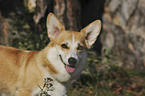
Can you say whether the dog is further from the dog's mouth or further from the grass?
the grass

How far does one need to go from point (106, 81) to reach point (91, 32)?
181 centimetres

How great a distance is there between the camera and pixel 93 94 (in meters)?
4.04

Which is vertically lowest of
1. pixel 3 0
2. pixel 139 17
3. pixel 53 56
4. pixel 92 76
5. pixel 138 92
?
pixel 138 92

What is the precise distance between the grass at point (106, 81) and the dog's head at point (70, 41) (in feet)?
4.24

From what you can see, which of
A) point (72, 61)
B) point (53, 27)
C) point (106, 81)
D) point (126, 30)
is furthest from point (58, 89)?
point (126, 30)

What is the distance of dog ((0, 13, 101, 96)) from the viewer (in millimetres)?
2911

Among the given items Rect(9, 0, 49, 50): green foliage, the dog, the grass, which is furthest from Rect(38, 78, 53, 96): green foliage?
Rect(9, 0, 49, 50): green foliage

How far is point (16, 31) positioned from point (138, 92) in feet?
10.5

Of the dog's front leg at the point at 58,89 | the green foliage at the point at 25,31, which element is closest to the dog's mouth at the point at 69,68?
the dog's front leg at the point at 58,89

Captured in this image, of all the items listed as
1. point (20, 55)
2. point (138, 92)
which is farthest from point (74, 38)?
point (138, 92)

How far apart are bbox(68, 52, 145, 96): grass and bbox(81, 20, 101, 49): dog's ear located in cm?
122

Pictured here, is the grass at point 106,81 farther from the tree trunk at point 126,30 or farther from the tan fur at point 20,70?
the tan fur at point 20,70

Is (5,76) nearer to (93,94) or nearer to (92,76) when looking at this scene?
(93,94)

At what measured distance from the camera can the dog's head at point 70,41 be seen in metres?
2.89
